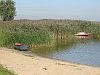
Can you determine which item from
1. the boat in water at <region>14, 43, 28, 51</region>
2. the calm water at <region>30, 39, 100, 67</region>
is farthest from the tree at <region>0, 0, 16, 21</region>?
the boat in water at <region>14, 43, 28, 51</region>

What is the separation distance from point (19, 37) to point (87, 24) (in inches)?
1093

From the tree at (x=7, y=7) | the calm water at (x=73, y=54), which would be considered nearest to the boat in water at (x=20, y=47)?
the calm water at (x=73, y=54)

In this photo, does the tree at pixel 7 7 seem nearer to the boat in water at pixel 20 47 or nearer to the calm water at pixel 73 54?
the calm water at pixel 73 54

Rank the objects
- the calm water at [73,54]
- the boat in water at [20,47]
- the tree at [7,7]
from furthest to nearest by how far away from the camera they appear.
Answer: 1. the tree at [7,7]
2. the boat in water at [20,47]
3. the calm water at [73,54]

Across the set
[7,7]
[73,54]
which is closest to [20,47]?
[73,54]

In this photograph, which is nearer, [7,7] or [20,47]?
[20,47]

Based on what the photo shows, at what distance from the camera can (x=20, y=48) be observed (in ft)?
123

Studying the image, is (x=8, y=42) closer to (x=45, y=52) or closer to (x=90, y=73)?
(x=45, y=52)

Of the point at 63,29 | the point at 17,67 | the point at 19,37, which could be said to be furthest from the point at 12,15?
the point at 17,67

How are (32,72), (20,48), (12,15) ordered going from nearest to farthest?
(32,72)
(20,48)
(12,15)

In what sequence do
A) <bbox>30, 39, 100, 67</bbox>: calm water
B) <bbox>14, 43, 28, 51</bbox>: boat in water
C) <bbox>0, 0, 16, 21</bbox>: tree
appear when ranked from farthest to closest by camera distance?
1. <bbox>0, 0, 16, 21</bbox>: tree
2. <bbox>14, 43, 28, 51</bbox>: boat in water
3. <bbox>30, 39, 100, 67</bbox>: calm water

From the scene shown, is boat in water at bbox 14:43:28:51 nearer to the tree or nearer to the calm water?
the calm water

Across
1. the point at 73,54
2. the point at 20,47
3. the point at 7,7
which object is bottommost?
the point at 73,54

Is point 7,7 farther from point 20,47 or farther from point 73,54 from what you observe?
point 73,54
